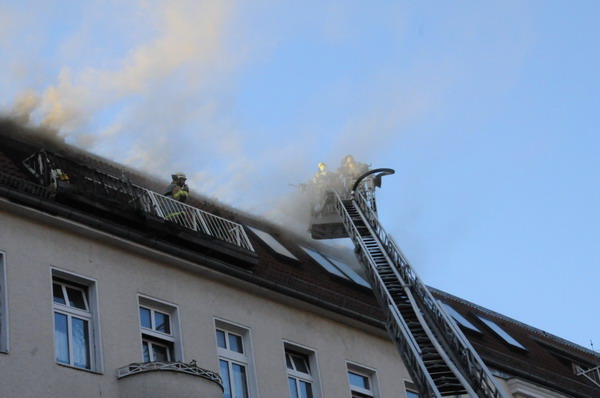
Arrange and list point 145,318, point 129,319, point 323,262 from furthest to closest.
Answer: point 323,262 → point 145,318 → point 129,319

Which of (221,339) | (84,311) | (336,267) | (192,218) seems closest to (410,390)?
(336,267)

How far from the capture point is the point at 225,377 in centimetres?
1948

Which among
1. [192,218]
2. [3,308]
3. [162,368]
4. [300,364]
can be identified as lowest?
[162,368]

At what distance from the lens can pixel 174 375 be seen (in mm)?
17156

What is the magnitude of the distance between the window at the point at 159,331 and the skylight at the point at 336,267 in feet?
21.9

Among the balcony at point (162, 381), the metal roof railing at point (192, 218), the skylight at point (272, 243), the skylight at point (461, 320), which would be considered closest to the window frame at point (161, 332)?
the balcony at point (162, 381)

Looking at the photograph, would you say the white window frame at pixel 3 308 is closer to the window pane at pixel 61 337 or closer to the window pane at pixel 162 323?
the window pane at pixel 61 337

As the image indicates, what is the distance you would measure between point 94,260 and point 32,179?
1.87m

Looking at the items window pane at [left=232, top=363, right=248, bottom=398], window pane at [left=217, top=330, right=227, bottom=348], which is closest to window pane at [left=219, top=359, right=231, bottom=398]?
window pane at [left=232, top=363, right=248, bottom=398]

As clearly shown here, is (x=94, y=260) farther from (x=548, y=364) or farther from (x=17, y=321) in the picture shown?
(x=548, y=364)

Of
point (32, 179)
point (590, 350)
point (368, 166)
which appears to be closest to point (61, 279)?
point (32, 179)

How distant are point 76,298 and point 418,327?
598cm

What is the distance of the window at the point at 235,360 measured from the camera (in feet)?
64.0

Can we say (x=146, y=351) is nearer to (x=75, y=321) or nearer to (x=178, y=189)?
(x=75, y=321)
